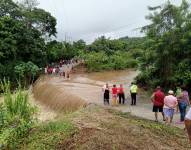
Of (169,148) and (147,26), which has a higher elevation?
(147,26)

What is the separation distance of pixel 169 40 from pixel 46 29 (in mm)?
42014

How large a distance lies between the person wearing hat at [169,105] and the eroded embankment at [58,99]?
6485 millimetres

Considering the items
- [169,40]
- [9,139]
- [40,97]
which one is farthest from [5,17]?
[9,139]

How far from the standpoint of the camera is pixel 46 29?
220 ft

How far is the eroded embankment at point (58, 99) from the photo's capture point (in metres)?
25.1

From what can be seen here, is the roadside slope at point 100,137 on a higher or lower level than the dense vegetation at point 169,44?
lower

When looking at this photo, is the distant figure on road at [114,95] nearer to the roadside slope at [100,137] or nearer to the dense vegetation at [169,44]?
the dense vegetation at [169,44]

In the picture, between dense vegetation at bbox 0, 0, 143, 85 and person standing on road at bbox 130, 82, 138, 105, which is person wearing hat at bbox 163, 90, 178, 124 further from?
dense vegetation at bbox 0, 0, 143, 85

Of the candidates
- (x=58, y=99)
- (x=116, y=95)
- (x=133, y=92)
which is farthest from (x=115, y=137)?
(x=58, y=99)

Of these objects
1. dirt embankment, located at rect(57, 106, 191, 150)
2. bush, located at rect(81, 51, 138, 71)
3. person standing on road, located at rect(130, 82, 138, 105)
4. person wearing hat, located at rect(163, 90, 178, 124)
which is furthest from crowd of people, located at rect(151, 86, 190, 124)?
bush, located at rect(81, 51, 138, 71)

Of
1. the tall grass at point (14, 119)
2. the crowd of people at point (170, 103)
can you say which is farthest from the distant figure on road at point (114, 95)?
the tall grass at point (14, 119)

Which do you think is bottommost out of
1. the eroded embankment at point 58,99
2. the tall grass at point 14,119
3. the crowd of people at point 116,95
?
the eroded embankment at point 58,99

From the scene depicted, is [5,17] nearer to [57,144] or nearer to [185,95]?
[185,95]

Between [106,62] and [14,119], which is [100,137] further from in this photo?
[106,62]
